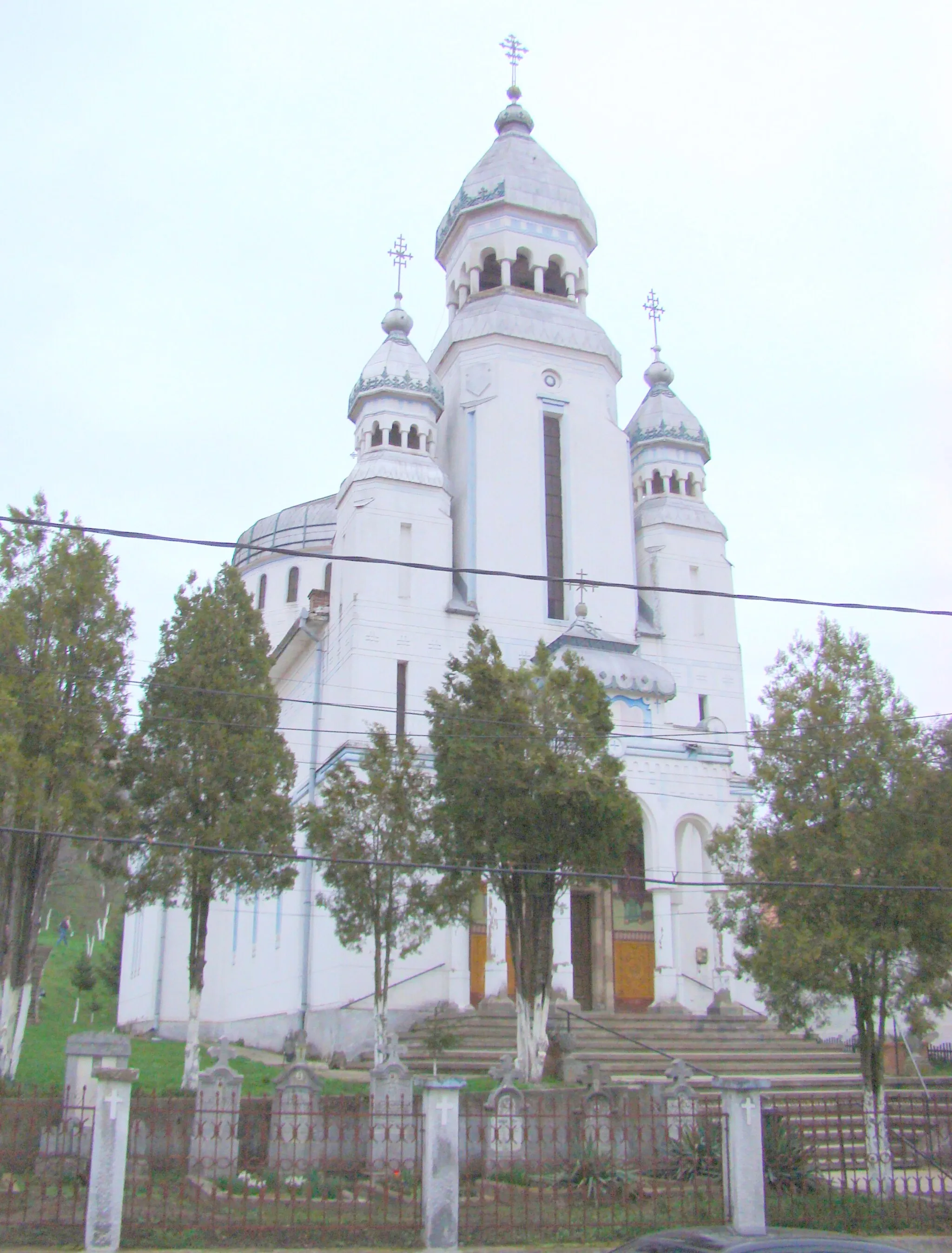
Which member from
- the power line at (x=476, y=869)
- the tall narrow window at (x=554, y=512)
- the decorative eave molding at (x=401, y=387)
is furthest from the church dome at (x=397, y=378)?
the power line at (x=476, y=869)

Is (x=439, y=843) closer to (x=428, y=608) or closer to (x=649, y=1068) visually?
(x=649, y=1068)

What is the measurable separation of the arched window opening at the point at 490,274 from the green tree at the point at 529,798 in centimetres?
1943

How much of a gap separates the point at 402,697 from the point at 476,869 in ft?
46.9

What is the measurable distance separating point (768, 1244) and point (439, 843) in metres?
13.2

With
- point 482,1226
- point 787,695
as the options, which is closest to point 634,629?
point 787,695

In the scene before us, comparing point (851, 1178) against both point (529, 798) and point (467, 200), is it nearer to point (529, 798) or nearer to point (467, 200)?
point (529, 798)

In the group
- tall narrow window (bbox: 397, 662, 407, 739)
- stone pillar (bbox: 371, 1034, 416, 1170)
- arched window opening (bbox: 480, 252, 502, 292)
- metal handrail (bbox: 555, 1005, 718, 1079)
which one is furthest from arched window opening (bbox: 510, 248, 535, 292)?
stone pillar (bbox: 371, 1034, 416, 1170)

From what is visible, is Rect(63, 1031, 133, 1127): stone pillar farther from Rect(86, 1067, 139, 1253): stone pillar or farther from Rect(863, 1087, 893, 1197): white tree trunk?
Rect(863, 1087, 893, 1197): white tree trunk

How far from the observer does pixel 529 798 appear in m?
19.1

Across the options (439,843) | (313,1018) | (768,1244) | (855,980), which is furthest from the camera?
(313,1018)

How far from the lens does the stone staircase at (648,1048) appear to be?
20.8 meters

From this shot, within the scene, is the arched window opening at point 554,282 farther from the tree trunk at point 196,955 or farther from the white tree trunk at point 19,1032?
the white tree trunk at point 19,1032

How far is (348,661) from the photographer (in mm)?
28688

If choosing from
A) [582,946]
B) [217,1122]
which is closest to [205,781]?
[217,1122]
